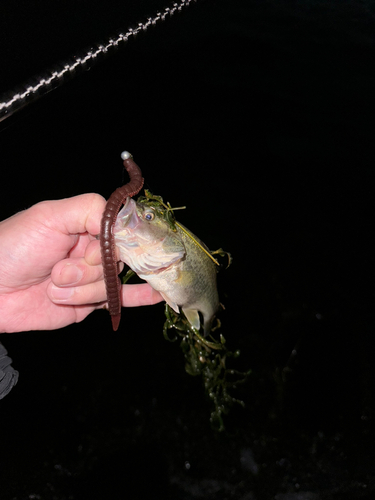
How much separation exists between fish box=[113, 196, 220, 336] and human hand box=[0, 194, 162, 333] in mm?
240

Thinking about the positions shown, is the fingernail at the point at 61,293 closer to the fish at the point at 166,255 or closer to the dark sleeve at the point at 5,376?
the fish at the point at 166,255

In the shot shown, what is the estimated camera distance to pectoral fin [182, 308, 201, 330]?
126 inches

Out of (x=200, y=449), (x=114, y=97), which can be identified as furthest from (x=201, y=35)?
(x=200, y=449)

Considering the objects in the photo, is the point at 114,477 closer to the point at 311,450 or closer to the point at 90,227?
the point at 311,450

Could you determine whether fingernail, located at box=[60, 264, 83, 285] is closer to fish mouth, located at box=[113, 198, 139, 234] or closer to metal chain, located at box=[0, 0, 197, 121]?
fish mouth, located at box=[113, 198, 139, 234]

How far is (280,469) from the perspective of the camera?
512 centimetres

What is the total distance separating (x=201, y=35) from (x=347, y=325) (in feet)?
25.9

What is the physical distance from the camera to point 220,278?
5938 millimetres

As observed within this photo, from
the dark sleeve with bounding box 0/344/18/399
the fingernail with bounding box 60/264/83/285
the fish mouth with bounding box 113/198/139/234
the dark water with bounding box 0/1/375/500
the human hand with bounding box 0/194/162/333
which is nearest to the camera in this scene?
the fish mouth with bounding box 113/198/139/234

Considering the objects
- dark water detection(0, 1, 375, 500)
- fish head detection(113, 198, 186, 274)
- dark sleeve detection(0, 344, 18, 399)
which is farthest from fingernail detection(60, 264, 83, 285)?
dark water detection(0, 1, 375, 500)

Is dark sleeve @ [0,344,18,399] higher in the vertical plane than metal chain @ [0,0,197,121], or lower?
lower

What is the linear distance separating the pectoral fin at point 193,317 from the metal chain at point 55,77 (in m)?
2.24

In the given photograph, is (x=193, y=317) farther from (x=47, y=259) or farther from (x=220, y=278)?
(x=220, y=278)

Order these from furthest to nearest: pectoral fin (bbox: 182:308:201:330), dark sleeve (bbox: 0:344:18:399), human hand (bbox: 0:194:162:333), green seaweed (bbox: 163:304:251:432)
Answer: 1. green seaweed (bbox: 163:304:251:432)
2. pectoral fin (bbox: 182:308:201:330)
3. dark sleeve (bbox: 0:344:18:399)
4. human hand (bbox: 0:194:162:333)
